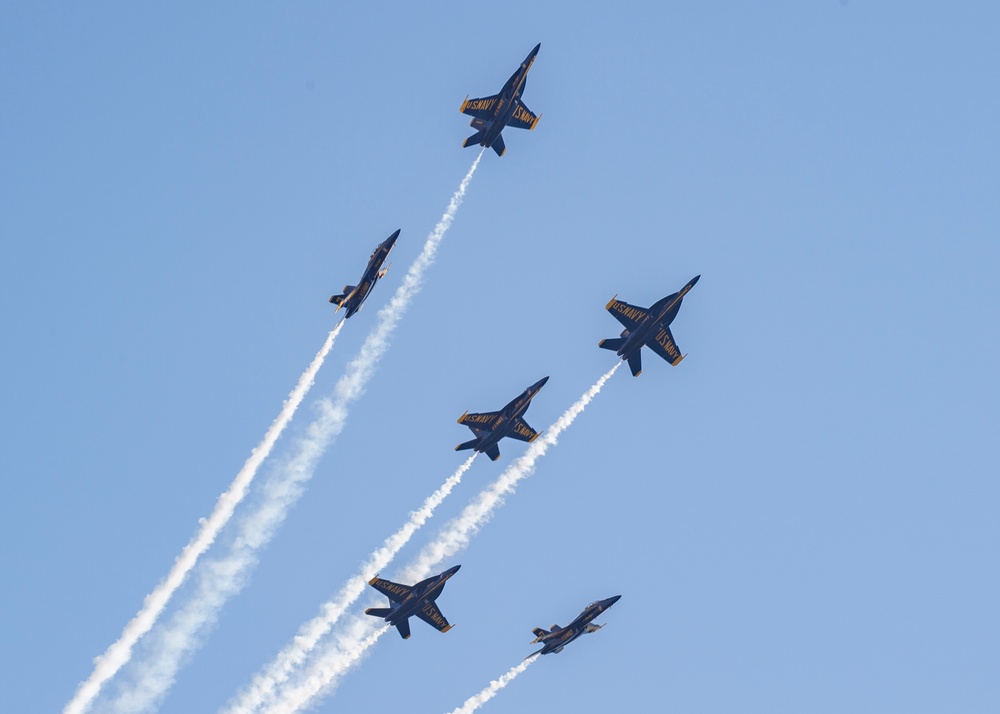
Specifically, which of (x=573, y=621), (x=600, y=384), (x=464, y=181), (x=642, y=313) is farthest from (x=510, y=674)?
(x=464, y=181)

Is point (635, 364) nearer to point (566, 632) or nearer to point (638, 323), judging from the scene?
point (638, 323)

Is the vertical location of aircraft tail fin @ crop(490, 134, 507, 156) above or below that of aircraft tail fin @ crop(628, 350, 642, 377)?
above

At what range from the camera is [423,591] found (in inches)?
3191

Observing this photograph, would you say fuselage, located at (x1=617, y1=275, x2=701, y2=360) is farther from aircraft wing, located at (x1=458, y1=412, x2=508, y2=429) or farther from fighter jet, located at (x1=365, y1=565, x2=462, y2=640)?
fighter jet, located at (x1=365, y1=565, x2=462, y2=640)

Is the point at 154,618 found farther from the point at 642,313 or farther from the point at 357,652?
the point at 642,313

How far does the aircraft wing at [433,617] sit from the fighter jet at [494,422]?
1335 centimetres

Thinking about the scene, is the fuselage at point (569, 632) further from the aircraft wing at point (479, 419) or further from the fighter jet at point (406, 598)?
the aircraft wing at point (479, 419)

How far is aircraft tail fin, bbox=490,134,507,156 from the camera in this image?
8888 cm

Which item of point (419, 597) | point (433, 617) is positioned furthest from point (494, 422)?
point (433, 617)

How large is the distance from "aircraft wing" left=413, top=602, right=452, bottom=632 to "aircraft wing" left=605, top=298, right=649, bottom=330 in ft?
93.0

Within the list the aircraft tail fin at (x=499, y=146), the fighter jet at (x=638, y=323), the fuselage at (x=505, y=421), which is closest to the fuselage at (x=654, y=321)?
the fighter jet at (x=638, y=323)

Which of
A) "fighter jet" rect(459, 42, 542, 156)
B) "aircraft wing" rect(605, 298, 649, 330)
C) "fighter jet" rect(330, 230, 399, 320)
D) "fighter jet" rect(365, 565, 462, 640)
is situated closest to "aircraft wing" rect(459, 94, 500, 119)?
"fighter jet" rect(459, 42, 542, 156)

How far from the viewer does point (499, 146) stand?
293 feet

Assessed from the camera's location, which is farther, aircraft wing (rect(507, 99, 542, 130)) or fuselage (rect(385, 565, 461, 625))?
aircraft wing (rect(507, 99, 542, 130))
